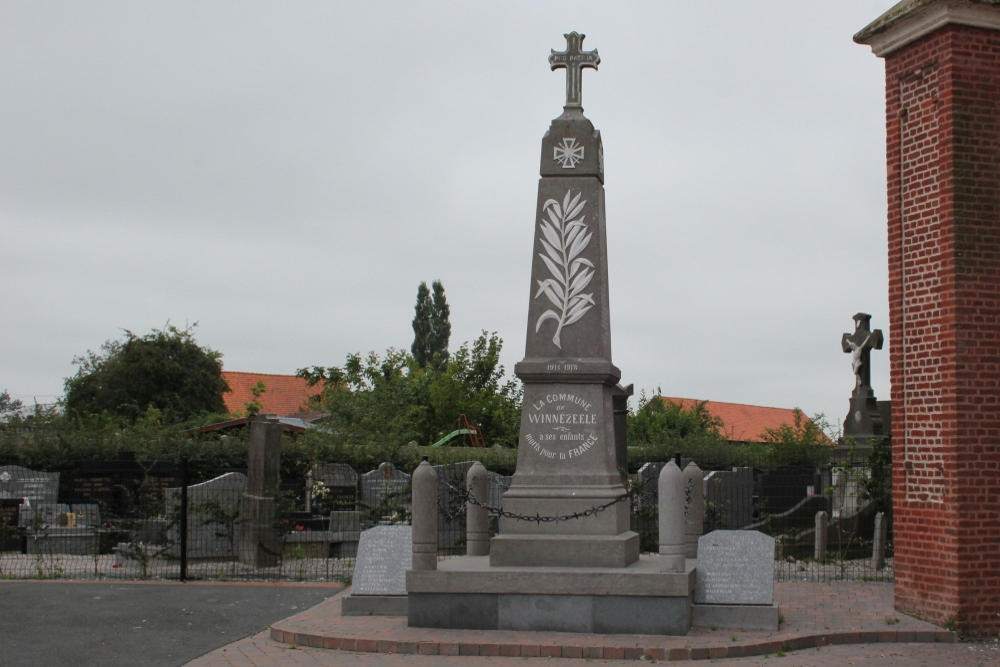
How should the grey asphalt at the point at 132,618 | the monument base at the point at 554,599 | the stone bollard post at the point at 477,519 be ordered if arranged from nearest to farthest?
the grey asphalt at the point at 132,618, the monument base at the point at 554,599, the stone bollard post at the point at 477,519

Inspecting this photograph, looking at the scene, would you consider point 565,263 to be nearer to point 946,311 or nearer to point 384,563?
point 384,563

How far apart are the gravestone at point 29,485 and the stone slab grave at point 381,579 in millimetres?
10560

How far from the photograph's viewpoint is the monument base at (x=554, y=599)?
31.2 feet

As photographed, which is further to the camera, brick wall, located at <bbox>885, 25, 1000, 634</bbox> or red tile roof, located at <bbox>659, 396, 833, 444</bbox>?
red tile roof, located at <bbox>659, 396, 833, 444</bbox>

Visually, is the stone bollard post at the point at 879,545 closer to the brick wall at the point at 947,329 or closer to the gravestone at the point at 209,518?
the brick wall at the point at 947,329

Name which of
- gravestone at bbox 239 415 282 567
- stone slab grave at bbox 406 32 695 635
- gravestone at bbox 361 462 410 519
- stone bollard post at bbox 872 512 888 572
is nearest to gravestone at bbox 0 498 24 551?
gravestone at bbox 239 415 282 567

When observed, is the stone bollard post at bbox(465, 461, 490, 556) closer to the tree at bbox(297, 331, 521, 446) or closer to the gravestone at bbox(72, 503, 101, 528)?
the gravestone at bbox(72, 503, 101, 528)

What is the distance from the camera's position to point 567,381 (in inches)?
426

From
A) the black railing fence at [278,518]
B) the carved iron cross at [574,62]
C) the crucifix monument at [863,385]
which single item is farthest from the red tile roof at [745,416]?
the carved iron cross at [574,62]

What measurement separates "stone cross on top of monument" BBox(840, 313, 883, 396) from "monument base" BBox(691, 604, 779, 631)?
13.9 meters

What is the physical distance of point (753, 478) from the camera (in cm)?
2138

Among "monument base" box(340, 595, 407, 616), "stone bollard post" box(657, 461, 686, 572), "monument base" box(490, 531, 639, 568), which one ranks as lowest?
"monument base" box(340, 595, 407, 616)

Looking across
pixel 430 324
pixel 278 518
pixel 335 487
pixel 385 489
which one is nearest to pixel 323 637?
pixel 278 518

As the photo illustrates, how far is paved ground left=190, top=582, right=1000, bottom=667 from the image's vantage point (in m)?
8.84
